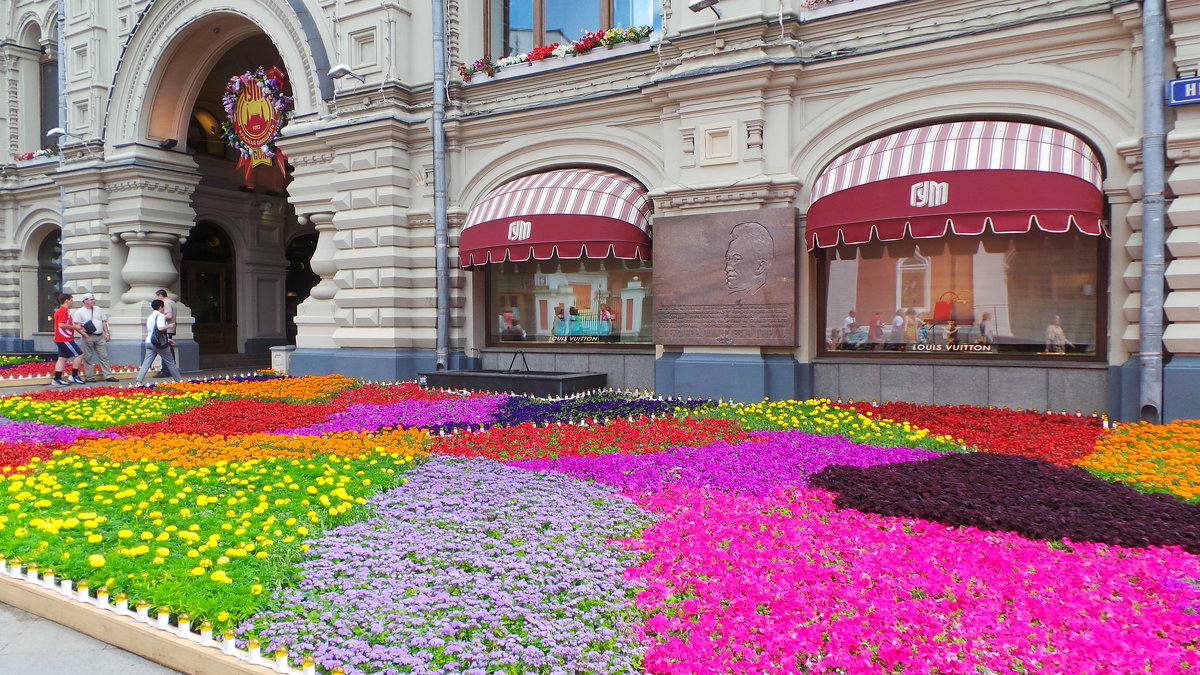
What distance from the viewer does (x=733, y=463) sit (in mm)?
6605

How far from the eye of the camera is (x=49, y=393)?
11.9 metres

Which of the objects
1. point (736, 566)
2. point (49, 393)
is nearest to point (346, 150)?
point (49, 393)

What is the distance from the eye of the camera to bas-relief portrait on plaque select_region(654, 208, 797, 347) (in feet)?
34.4

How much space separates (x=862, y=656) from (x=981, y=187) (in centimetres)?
731

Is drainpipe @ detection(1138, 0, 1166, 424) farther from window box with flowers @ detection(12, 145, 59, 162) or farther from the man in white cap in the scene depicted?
window box with flowers @ detection(12, 145, 59, 162)

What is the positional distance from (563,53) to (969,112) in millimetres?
6452

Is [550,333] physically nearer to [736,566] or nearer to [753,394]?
[753,394]

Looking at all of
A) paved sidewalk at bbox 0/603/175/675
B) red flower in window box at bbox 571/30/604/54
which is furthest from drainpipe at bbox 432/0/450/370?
paved sidewalk at bbox 0/603/175/675

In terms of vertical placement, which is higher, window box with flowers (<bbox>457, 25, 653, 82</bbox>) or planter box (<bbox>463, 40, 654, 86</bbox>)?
window box with flowers (<bbox>457, 25, 653, 82</bbox>)

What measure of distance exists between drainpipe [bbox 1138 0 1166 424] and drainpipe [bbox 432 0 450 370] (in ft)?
33.4

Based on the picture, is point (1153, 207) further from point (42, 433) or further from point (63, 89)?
point (63, 89)

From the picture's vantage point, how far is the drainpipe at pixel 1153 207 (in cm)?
831

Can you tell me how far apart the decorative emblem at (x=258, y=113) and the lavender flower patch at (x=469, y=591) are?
12.6 meters

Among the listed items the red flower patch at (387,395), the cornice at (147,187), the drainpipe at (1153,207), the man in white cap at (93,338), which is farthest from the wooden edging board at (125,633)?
the cornice at (147,187)
